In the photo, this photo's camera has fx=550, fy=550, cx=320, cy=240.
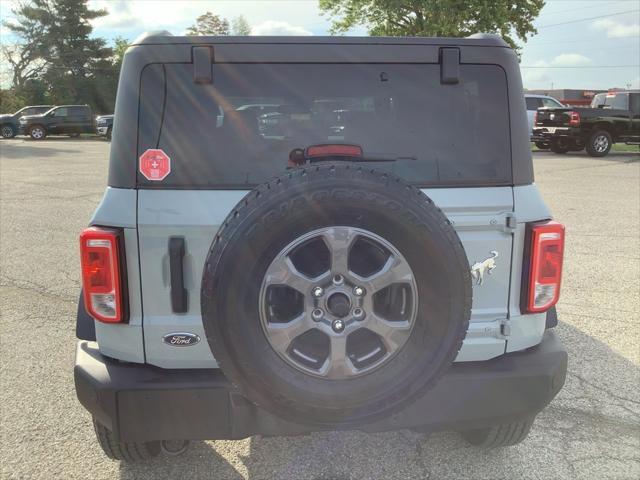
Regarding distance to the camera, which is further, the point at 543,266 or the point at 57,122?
the point at 57,122

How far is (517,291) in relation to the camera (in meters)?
2.27

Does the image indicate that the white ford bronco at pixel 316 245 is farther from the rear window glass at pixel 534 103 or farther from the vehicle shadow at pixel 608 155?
the rear window glass at pixel 534 103

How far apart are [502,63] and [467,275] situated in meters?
0.90

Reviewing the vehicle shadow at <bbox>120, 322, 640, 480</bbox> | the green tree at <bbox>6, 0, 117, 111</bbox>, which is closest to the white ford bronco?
the vehicle shadow at <bbox>120, 322, 640, 480</bbox>

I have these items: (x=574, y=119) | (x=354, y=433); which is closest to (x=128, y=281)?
(x=354, y=433)

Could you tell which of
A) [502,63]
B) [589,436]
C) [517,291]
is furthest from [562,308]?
[502,63]

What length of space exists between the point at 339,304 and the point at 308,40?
104 centimetres

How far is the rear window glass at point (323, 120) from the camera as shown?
2119 mm

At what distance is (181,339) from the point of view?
2.17 m

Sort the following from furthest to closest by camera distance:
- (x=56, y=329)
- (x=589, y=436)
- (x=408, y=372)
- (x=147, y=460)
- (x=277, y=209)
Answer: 1. (x=56, y=329)
2. (x=589, y=436)
3. (x=147, y=460)
4. (x=408, y=372)
5. (x=277, y=209)

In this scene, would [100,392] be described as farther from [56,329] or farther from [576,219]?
[576,219]

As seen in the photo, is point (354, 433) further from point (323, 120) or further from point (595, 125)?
point (595, 125)

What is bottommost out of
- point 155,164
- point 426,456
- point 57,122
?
point 426,456

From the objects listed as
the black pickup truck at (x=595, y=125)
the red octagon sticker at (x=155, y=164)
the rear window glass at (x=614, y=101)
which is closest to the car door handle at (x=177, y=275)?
the red octagon sticker at (x=155, y=164)
